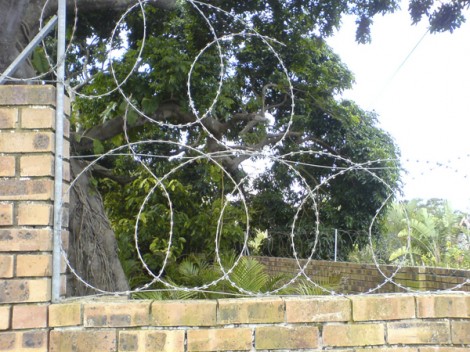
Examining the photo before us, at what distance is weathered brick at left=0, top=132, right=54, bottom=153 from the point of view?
2082 mm

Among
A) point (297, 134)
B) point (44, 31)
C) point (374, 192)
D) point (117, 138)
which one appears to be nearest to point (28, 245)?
point (44, 31)

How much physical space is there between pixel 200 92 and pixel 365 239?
4.26 meters

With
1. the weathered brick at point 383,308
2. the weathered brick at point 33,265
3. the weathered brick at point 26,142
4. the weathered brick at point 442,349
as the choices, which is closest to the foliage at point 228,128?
the weathered brick at point 26,142

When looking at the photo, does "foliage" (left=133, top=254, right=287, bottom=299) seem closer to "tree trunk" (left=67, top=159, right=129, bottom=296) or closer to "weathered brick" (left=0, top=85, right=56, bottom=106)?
"tree trunk" (left=67, top=159, right=129, bottom=296)

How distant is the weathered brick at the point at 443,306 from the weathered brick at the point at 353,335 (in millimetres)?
159

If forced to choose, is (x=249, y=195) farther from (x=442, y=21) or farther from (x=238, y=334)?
→ (x=238, y=334)

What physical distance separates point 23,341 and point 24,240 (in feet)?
1.10

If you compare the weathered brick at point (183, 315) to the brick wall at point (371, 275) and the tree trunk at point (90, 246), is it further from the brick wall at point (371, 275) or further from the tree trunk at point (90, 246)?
the brick wall at point (371, 275)

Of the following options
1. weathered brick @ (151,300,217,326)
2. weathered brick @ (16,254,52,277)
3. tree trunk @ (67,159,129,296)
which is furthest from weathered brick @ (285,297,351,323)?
tree trunk @ (67,159,129,296)

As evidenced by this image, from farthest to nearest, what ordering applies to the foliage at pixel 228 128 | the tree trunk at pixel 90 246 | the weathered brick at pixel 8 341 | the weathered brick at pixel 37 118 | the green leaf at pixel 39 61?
the foliage at pixel 228 128, the green leaf at pixel 39 61, the tree trunk at pixel 90 246, the weathered brick at pixel 37 118, the weathered brick at pixel 8 341

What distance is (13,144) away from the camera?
6.84 feet

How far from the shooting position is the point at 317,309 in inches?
80.9

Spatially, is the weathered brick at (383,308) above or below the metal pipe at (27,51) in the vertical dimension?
below

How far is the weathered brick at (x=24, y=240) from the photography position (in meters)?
2.02
